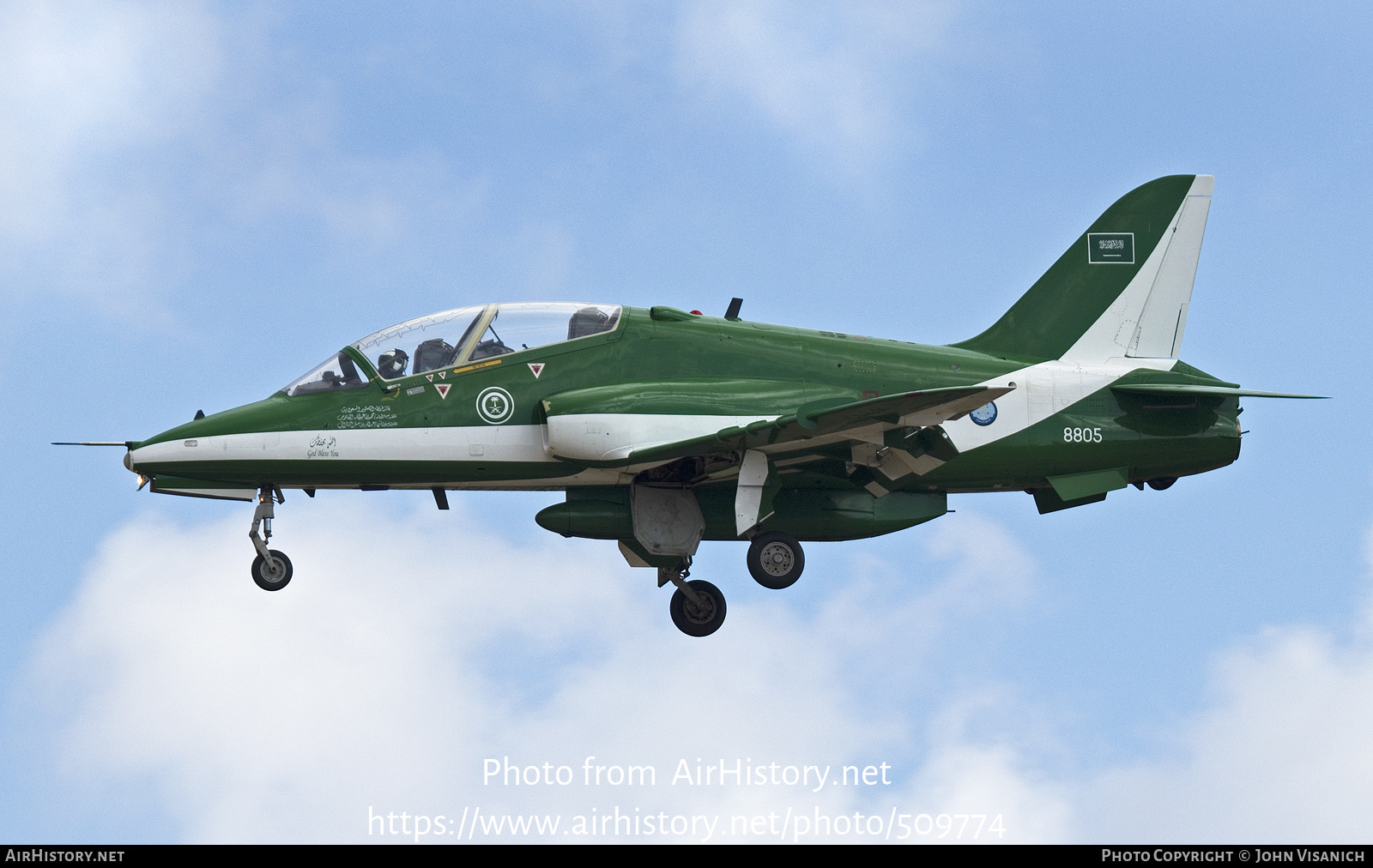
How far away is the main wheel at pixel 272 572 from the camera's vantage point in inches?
879

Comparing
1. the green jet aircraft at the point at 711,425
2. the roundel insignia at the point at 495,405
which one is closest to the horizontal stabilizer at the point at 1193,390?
the green jet aircraft at the point at 711,425

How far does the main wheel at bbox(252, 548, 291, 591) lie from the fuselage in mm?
991

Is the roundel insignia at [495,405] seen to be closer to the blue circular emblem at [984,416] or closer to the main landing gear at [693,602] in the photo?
the main landing gear at [693,602]

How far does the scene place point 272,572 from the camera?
880 inches

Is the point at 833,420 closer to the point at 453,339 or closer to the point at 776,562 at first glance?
the point at 776,562

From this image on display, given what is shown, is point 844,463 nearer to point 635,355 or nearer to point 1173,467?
point 635,355

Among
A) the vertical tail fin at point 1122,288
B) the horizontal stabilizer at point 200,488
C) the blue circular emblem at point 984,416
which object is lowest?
the horizontal stabilizer at point 200,488

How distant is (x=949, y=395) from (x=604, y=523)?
5.62 metres

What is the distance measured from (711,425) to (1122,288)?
7093 mm

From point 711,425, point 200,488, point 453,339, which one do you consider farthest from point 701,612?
point 200,488

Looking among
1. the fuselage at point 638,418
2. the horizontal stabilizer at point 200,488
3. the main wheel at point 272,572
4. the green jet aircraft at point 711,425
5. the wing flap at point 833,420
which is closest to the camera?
the wing flap at point 833,420

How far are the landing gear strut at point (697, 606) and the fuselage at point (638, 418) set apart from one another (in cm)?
166

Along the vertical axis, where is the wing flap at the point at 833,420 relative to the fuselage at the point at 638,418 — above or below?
below
